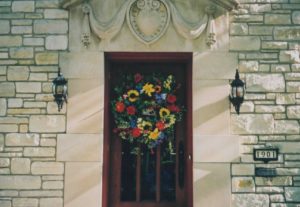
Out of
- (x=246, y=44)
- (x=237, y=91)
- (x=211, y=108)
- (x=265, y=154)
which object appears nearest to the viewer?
(x=237, y=91)

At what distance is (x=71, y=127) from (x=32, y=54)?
3.45 feet

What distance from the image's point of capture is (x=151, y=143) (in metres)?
5.45

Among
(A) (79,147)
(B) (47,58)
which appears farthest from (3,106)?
(A) (79,147)

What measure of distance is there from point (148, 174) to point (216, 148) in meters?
0.96

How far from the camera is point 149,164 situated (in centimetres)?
552

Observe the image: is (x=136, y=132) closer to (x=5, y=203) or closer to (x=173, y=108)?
(x=173, y=108)

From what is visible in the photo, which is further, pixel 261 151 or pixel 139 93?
pixel 139 93

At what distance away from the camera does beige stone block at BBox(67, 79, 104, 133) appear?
5242 mm

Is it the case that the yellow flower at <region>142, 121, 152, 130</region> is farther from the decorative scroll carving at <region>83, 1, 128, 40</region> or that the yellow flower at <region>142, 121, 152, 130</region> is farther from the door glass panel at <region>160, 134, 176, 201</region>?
the decorative scroll carving at <region>83, 1, 128, 40</region>

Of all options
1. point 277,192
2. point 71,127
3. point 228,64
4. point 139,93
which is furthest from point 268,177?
point 71,127

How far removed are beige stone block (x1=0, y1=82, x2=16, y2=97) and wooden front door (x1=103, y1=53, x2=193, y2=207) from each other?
1150 millimetres

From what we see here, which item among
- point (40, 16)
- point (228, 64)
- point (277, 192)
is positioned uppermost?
point (40, 16)

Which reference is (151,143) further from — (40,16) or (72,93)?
(40,16)

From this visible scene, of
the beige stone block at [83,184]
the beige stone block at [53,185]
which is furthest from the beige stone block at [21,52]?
the beige stone block at [53,185]
